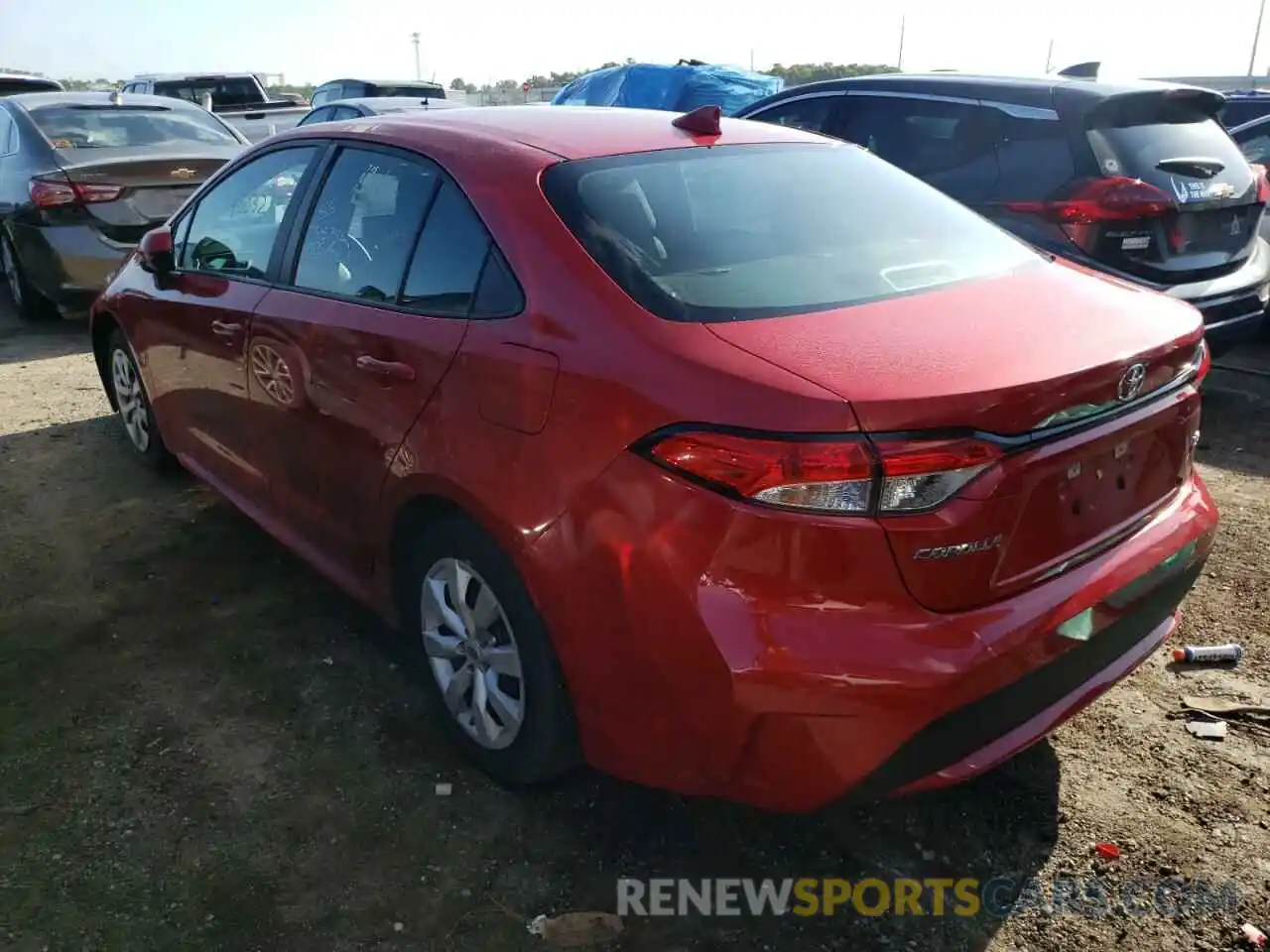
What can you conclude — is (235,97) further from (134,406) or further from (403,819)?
(403,819)

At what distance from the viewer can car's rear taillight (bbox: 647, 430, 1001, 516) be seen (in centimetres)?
190

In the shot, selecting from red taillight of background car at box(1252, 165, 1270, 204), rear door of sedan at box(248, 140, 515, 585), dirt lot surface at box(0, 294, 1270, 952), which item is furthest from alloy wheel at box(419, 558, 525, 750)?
red taillight of background car at box(1252, 165, 1270, 204)

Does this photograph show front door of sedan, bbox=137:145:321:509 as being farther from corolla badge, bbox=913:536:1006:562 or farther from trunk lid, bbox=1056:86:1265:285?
trunk lid, bbox=1056:86:1265:285

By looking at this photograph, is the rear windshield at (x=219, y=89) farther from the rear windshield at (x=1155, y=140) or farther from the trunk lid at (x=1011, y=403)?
the trunk lid at (x=1011, y=403)

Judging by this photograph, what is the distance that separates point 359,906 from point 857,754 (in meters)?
1.20

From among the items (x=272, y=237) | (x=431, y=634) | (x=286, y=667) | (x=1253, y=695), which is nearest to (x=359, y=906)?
(x=431, y=634)

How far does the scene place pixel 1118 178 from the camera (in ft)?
15.9

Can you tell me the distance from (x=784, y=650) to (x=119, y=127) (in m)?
7.68

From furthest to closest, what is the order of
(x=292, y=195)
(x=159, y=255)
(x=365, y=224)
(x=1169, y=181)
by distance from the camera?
(x=1169, y=181) < (x=159, y=255) < (x=292, y=195) < (x=365, y=224)

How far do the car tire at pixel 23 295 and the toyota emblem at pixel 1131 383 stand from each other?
7776mm

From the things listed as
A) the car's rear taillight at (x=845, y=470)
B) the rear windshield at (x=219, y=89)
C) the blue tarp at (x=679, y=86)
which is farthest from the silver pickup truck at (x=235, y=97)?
the car's rear taillight at (x=845, y=470)

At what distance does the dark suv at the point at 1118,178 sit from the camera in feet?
16.0

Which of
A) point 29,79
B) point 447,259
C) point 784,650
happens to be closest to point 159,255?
point 447,259

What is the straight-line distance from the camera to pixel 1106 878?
242 centimetres
